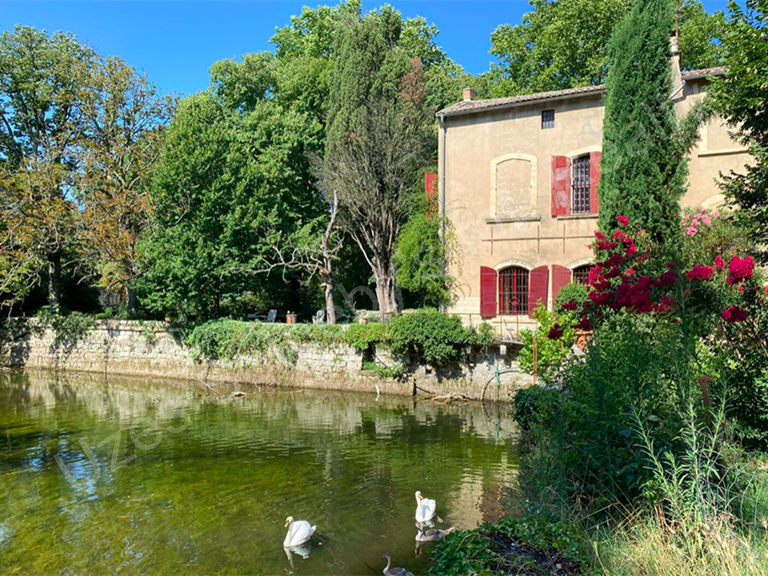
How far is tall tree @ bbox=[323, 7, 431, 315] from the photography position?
20.9 metres

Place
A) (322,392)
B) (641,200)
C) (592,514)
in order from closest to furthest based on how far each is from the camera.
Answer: (592,514)
(641,200)
(322,392)

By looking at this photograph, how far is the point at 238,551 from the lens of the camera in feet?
24.1

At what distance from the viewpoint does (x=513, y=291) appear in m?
18.4

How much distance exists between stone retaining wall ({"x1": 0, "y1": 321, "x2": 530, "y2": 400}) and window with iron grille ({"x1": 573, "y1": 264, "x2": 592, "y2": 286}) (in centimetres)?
347

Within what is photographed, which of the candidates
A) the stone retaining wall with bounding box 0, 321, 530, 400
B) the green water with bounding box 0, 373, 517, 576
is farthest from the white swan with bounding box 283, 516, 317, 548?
the stone retaining wall with bounding box 0, 321, 530, 400

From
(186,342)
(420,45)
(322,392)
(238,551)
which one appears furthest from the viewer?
(420,45)

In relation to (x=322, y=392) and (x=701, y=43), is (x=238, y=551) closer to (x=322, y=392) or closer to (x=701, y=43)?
(x=322, y=392)

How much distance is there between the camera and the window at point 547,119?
17.9 metres

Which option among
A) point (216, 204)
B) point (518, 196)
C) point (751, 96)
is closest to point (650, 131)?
point (518, 196)

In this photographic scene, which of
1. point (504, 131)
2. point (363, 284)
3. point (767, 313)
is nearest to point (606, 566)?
point (767, 313)

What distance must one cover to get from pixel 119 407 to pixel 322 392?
5.99 m

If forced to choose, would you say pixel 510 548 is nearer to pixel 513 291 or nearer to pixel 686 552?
pixel 686 552

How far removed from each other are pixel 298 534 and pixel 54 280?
21903mm

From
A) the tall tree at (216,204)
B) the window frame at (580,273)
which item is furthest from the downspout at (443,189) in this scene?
the tall tree at (216,204)
